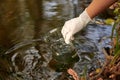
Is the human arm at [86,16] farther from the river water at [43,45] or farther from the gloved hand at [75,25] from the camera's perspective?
the river water at [43,45]

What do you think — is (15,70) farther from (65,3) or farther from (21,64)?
(65,3)

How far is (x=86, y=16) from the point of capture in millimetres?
2475

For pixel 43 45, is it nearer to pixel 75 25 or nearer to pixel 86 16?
pixel 75 25

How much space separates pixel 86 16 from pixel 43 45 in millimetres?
838

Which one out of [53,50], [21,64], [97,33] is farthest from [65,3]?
[21,64]

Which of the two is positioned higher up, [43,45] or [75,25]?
[75,25]

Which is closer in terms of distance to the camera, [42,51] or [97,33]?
[42,51]

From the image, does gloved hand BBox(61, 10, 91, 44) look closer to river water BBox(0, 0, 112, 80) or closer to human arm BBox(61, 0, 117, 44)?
human arm BBox(61, 0, 117, 44)

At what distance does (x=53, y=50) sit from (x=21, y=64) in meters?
0.39

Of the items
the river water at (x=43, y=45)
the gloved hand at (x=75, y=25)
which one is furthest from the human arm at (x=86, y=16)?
the river water at (x=43, y=45)

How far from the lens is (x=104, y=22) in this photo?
12.0 ft

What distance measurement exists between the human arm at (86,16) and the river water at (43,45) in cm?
35

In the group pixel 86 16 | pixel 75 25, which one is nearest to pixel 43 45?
pixel 75 25

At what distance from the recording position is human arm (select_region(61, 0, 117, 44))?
2.24 meters
